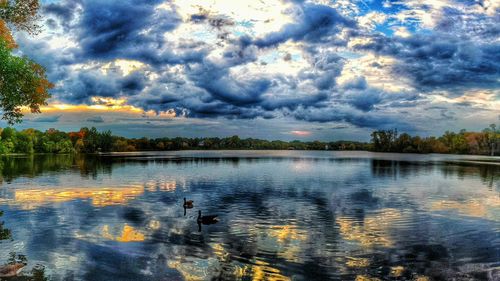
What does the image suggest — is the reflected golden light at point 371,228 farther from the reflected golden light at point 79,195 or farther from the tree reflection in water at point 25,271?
the reflected golden light at point 79,195

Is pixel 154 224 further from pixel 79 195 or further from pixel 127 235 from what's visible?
pixel 79 195

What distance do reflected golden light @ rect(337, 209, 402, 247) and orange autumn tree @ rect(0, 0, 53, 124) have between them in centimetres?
2794

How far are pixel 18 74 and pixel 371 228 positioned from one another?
31.5m

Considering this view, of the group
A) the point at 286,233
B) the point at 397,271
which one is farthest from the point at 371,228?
the point at 397,271

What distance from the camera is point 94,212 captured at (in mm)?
41344

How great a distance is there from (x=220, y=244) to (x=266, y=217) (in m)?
11.6

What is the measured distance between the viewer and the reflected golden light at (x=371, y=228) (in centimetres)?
2977

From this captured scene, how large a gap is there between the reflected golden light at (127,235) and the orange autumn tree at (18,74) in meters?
12.4

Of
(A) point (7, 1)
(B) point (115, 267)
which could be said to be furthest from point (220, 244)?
(A) point (7, 1)

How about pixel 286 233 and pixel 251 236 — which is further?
pixel 286 233

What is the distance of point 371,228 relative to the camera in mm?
34344

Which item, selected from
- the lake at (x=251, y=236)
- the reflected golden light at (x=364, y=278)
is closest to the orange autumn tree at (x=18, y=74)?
the lake at (x=251, y=236)

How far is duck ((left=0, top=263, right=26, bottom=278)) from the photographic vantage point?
2067 centimetres

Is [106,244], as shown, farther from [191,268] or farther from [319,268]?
[319,268]
